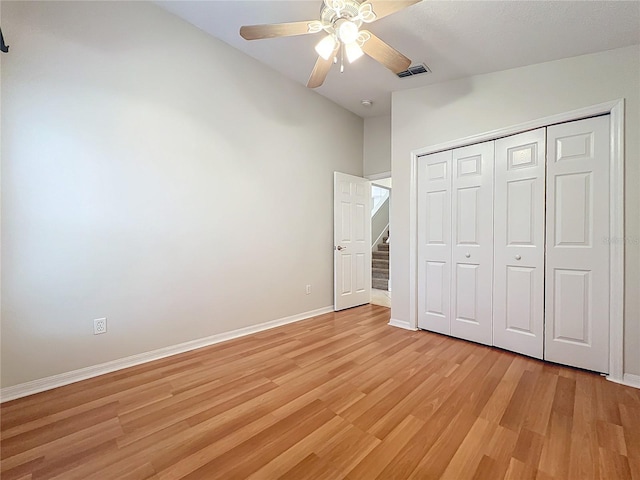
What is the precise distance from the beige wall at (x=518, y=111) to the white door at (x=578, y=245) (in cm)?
13

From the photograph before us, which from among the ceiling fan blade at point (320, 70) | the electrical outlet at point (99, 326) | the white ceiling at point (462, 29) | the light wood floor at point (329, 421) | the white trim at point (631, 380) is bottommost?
the light wood floor at point (329, 421)

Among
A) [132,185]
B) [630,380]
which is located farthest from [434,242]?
[132,185]

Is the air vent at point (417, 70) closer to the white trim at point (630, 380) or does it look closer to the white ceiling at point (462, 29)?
the white ceiling at point (462, 29)

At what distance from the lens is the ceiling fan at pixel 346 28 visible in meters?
1.64

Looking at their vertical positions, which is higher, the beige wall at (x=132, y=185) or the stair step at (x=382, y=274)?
the beige wall at (x=132, y=185)

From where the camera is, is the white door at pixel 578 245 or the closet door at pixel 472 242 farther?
the closet door at pixel 472 242

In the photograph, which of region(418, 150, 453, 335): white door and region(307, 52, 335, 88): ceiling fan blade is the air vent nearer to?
region(418, 150, 453, 335): white door

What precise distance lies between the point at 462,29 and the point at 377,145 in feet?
7.27

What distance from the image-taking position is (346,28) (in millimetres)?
1709

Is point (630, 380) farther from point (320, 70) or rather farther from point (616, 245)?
point (320, 70)

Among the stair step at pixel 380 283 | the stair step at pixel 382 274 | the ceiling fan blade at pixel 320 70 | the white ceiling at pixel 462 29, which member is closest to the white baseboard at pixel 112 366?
the ceiling fan blade at pixel 320 70

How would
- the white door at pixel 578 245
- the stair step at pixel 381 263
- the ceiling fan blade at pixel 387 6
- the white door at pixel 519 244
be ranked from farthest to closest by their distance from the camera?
the stair step at pixel 381 263 < the white door at pixel 519 244 < the white door at pixel 578 245 < the ceiling fan blade at pixel 387 6

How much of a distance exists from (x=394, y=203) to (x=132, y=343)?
3.06m

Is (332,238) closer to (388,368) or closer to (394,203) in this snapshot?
(394,203)
